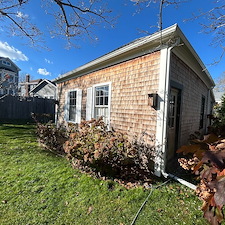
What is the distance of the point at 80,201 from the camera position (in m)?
2.59

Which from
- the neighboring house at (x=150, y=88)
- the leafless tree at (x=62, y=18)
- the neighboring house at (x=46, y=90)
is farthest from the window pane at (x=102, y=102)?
the neighboring house at (x=46, y=90)

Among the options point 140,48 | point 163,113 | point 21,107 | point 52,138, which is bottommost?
point 52,138

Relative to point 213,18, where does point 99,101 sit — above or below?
below

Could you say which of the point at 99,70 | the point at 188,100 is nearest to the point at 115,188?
the point at 188,100

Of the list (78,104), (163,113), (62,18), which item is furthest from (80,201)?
(62,18)

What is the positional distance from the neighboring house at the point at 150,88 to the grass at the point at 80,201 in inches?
36.8

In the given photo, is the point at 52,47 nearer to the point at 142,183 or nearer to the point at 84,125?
the point at 84,125

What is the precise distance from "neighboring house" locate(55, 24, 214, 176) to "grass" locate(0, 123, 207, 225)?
3.07 feet

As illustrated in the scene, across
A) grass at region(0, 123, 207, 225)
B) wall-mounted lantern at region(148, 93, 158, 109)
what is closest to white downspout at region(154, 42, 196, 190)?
wall-mounted lantern at region(148, 93, 158, 109)

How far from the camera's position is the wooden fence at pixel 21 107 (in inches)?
443

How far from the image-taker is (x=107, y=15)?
17.9 ft

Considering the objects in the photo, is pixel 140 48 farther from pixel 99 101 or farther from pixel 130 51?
pixel 99 101

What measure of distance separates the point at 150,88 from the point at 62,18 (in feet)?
15.9

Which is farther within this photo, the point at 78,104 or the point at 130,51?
the point at 78,104
